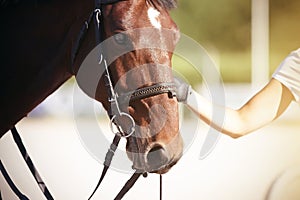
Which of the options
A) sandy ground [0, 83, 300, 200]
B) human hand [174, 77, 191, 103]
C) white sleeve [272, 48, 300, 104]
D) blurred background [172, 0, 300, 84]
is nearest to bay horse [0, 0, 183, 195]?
human hand [174, 77, 191, 103]

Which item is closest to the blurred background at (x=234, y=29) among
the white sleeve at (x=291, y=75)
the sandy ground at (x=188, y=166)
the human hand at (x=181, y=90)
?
the sandy ground at (x=188, y=166)

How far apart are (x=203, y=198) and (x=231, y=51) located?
93cm

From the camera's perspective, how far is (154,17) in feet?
4.65

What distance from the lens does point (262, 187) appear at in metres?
2.46

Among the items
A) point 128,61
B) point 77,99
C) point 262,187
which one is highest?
point 128,61

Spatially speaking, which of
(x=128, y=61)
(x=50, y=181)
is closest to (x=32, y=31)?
(x=128, y=61)

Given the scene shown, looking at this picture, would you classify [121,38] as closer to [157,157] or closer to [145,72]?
[145,72]

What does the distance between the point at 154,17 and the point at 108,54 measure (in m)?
0.13

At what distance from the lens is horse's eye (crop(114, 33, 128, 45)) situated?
141 centimetres

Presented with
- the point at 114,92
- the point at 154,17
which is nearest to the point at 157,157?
the point at 114,92

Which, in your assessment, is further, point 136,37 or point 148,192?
point 148,192

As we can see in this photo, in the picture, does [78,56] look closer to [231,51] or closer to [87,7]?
[87,7]

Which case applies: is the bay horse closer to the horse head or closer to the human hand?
the horse head

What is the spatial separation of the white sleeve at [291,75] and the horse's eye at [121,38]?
69 cm
